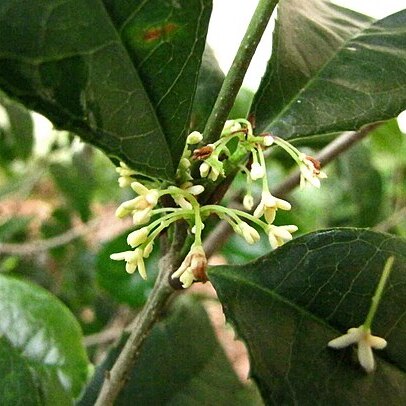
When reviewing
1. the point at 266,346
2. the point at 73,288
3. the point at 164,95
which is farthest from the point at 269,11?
the point at 73,288

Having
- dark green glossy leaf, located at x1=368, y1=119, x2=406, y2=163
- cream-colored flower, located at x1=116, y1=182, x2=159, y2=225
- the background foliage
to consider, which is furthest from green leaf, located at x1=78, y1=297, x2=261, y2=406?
dark green glossy leaf, located at x1=368, y1=119, x2=406, y2=163

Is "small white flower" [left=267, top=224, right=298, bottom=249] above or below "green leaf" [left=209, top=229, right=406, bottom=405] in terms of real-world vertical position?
above

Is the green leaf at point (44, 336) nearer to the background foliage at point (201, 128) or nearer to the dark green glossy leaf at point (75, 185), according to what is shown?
the background foliage at point (201, 128)

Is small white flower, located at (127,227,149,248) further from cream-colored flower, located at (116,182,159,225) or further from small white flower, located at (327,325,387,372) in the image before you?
small white flower, located at (327,325,387,372)

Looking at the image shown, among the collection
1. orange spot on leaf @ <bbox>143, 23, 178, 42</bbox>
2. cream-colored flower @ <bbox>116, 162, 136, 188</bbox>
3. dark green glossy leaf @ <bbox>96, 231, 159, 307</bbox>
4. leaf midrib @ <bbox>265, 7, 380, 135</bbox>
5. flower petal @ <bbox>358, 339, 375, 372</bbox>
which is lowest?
dark green glossy leaf @ <bbox>96, 231, 159, 307</bbox>

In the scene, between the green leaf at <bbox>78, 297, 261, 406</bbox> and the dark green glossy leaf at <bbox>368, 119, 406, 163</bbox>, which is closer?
the green leaf at <bbox>78, 297, 261, 406</bbox>
